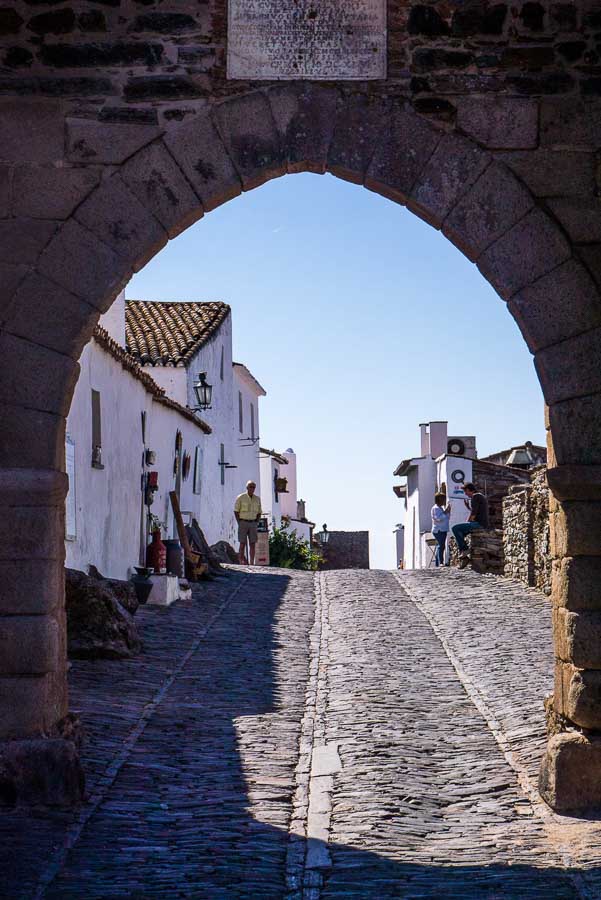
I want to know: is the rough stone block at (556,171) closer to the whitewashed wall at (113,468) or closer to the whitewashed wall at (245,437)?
the whitewashed wall at (113,468)

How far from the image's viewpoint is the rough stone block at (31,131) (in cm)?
661

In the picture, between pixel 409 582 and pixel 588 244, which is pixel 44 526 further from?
pixel 409 582

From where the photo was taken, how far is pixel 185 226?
22.1 ft

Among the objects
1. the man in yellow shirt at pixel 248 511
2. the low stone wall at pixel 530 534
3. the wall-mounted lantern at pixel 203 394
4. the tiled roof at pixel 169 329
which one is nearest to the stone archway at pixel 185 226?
the low stone wall at pixel 530 534

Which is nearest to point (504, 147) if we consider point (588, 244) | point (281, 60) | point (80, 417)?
point (588, 244)

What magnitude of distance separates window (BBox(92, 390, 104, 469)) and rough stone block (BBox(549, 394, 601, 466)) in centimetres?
854

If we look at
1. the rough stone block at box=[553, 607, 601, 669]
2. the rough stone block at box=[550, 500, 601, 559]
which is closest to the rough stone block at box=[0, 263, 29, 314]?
the rough stone block at box=[550, 500, 601, 559]

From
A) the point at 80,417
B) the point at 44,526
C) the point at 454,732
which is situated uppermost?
the point at 80,417

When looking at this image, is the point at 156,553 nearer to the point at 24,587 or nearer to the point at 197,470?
the point at 197,470

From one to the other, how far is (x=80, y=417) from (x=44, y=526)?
23.2ft

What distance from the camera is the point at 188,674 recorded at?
33.7 feet

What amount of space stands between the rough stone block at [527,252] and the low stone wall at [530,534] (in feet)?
27.5

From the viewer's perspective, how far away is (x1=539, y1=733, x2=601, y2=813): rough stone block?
20.0 feet

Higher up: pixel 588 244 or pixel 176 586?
pixel 588 244
